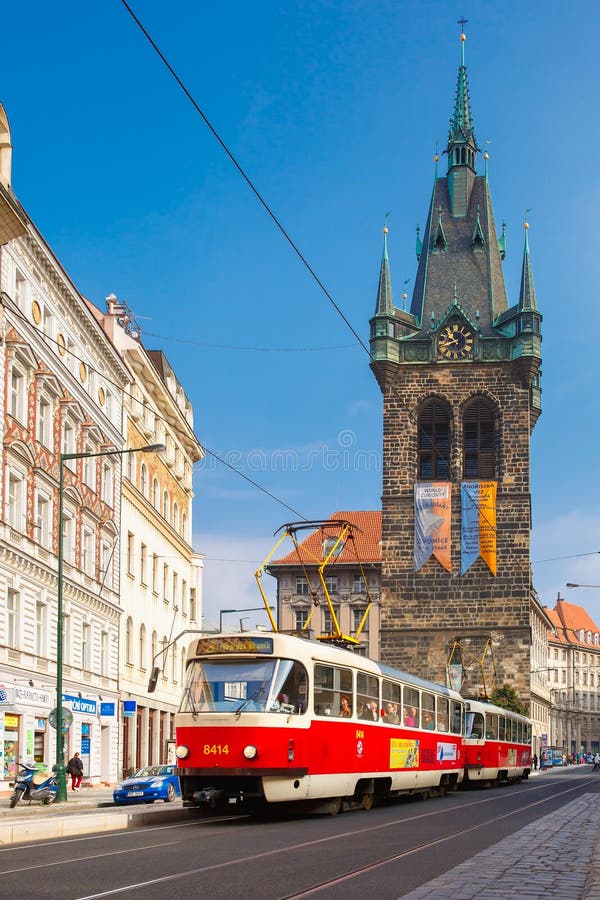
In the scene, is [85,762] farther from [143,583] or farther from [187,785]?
[187,785]

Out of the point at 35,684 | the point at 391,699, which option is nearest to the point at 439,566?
the point at 35,684

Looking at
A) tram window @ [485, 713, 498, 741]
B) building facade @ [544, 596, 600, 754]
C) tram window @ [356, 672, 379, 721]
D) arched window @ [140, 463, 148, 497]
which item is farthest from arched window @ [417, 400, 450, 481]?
building facade @ [544, 596, 600, 754]

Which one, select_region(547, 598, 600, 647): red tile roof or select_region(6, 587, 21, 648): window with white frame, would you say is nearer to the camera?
select_region(6, 587, 21, 648): window with white frame

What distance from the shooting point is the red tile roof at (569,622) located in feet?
520

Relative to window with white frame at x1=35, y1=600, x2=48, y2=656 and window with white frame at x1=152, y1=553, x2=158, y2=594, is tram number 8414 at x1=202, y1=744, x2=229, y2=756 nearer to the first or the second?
window with white frame at x1=35, y1=600, x2=48, y2=656

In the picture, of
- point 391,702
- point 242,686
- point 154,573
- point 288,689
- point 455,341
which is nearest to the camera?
point 242,686

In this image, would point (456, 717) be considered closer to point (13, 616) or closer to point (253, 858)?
point (13, 616)

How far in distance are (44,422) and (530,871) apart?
27.2 metres

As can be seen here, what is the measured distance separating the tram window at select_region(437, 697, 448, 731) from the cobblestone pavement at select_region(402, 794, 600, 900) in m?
14.0

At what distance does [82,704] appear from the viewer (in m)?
39.5

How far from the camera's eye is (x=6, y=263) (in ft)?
108

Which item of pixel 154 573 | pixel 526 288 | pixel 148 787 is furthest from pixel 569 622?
pixel 148 787

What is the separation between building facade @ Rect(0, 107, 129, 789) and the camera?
33.0 m

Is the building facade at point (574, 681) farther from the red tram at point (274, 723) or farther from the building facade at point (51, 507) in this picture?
the red tram at point (274, 723)
